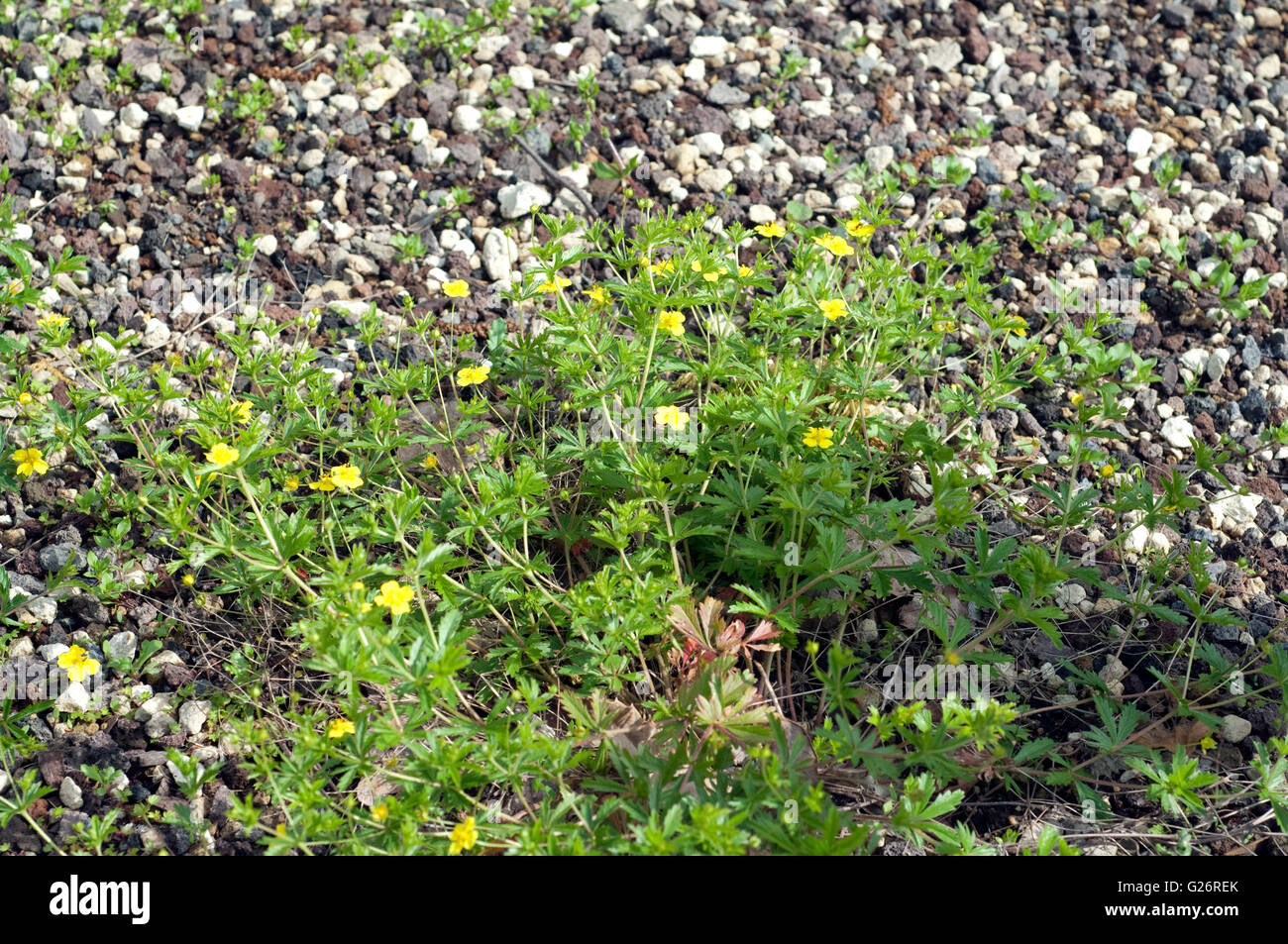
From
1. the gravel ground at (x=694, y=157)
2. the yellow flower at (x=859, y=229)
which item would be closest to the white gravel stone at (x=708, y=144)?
the gravel ground at (x=694, y=157)

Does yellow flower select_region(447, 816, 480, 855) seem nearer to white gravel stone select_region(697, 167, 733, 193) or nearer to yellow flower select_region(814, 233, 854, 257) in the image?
yellow flower select_region(814, 233, 854, 257)

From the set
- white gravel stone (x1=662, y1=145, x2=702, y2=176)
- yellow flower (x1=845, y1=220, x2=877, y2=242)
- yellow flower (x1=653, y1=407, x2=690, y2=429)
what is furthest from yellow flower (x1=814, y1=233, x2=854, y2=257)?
white gravel stone (x1=662, y1=145, x2=702, y2=176)

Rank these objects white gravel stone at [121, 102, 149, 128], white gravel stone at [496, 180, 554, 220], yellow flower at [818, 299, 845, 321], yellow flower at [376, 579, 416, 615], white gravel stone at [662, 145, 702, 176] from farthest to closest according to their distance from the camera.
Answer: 1. white gravel stone at [662, 145, 702, 176]
2. white gravel stone at [121, 102, 149, 128]
3. white gravel stone at [496, 180, 554, 220]
4. yellow flower at [818, 299, 845, 321]
5. yellow flower at [376, 579, 416, 615]

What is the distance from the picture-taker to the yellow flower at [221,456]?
2.66m

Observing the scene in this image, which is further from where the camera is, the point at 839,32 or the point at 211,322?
the point at 839,32

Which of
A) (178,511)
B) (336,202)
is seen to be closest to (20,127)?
(336,202)

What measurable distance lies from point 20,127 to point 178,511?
2.73 m

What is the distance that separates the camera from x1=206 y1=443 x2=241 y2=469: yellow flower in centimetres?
266

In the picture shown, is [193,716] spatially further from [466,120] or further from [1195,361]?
[1195,361]

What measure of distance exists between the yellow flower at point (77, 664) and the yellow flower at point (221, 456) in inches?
25.9

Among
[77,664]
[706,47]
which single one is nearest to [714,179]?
[706,47]

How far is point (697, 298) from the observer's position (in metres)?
3.11

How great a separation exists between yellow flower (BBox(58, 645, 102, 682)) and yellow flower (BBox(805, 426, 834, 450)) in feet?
6.55
